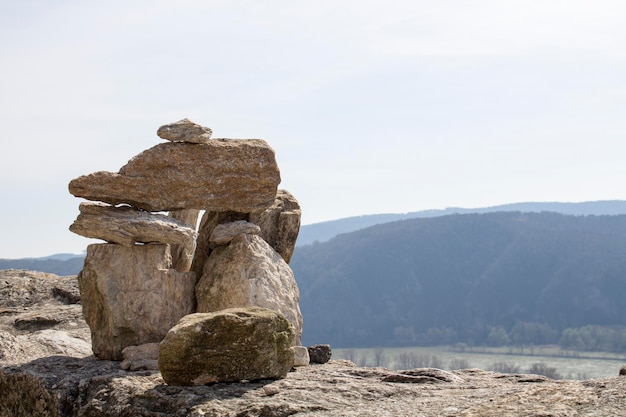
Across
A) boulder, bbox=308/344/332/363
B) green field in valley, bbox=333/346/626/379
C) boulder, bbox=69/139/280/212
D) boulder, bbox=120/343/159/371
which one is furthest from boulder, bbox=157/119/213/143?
green field in valley, bbox=333/346/626/379

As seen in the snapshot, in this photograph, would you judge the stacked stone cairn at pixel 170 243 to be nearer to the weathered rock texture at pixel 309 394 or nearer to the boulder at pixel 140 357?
the boulder at pixel 140 357

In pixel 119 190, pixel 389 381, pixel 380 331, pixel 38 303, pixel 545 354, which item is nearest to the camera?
pixel 389 381

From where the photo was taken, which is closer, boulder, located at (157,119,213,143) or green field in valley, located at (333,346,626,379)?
boulder, located at (157,119,213,143)

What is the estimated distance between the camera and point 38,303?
2352cm

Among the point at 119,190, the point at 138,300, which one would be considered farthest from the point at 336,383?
the point at 119,190

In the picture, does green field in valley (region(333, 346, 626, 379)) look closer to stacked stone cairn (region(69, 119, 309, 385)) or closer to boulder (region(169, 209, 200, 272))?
boulder (region(169, 209, 200, 272))

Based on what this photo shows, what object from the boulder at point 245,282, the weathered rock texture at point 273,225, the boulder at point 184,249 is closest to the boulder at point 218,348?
the boulder at point 245,282

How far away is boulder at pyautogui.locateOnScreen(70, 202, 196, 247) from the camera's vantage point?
16156 mm

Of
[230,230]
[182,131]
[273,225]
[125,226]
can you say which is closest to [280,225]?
[273,225]

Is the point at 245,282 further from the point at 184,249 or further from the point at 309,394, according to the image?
the point at 309,394

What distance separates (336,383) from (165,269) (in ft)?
14.7

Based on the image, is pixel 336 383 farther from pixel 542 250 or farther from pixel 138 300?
pixel 542 250

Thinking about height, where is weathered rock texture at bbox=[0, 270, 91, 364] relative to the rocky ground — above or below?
above

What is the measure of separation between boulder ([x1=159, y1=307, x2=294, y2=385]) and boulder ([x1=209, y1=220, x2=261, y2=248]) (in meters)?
3.08
